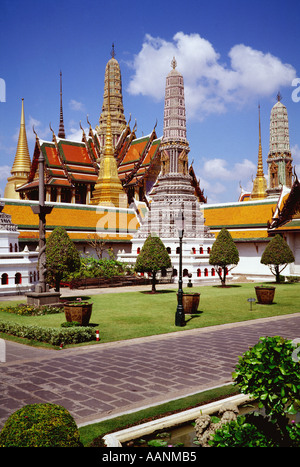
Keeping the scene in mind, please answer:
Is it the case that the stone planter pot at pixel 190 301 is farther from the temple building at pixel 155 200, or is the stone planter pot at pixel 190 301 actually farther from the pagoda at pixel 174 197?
the pagoda at pixel 174 197

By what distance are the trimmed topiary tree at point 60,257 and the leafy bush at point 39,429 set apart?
16.0 metres

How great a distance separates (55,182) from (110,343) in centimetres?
3968

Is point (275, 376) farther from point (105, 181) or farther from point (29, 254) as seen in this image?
point (105, 181)

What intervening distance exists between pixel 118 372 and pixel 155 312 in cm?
853

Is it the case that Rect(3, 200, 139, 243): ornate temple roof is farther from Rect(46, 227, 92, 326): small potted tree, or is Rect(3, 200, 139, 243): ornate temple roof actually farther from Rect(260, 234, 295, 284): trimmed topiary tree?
Rect(260, 234, 295, 284): trimmed topiary tree

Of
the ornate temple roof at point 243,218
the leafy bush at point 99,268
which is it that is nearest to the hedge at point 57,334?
the leafy bush at point 99,268

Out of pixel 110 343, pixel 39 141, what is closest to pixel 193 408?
pixel 110 343

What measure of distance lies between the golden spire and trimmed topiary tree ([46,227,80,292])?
143 ft

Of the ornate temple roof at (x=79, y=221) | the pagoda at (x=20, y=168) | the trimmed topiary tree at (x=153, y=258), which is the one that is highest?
the pagoda at (x=20, y=168)

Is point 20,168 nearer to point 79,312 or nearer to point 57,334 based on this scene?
point 79,312

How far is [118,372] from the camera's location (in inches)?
362

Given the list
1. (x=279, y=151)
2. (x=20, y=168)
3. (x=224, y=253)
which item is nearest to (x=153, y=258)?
(x=224, y=253)

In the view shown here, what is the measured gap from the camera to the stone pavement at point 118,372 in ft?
24.5

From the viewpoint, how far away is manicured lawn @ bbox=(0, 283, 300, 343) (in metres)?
14.2
